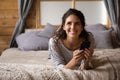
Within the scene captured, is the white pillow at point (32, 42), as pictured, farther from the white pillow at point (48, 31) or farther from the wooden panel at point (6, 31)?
the wooden panel at point (6, 31)

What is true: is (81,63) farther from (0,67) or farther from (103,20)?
(103,20)

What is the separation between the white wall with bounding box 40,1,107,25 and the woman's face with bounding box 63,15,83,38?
2.11m

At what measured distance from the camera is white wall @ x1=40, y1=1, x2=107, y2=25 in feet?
13.9

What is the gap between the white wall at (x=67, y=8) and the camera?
13.9 feet

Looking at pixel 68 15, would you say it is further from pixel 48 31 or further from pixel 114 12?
pixel 114 12

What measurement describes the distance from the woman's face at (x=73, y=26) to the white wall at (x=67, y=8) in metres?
2.11

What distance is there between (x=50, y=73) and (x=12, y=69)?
28 cm

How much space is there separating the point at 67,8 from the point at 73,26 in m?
→ 2.19

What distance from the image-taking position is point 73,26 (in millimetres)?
2109

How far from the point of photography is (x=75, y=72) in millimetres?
Answer: 1829

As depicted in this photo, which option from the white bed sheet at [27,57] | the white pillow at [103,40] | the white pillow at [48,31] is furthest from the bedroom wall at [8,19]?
the white pillow at [103,40]

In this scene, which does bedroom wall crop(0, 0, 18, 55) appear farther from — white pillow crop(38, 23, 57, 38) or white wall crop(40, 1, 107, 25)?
Answer: white pillow crop(38, 23, 57, 38)

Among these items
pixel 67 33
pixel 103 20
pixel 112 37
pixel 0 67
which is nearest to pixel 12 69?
pixel 0 67

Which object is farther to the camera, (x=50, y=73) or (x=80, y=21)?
(x=80, y=21)
